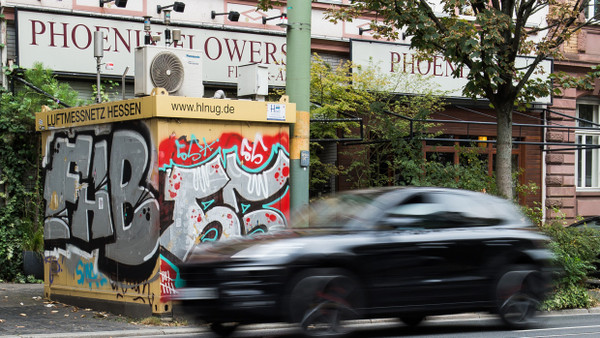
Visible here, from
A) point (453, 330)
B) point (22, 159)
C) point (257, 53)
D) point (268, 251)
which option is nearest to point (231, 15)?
point (257, 53)

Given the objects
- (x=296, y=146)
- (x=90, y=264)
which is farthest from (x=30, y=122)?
(x=296, y=146)

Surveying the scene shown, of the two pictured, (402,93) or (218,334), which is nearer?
(218,334)

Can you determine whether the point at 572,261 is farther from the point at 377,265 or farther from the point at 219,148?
the point at 377,265

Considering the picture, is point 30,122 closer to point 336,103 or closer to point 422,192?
point 336,103

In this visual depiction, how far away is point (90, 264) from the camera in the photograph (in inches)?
478

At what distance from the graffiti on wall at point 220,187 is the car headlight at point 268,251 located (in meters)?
3.37

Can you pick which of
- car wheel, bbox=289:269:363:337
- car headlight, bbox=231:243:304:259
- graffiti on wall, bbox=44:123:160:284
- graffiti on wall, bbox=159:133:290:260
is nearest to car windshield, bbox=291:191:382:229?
car wheel, bbox=289:269:363:337

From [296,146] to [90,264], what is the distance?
3715 mm

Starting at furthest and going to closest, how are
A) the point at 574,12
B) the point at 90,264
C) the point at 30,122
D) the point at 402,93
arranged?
the point at 402,93 → the point at 30,122 → the point at 574,12 → the point at 90,264

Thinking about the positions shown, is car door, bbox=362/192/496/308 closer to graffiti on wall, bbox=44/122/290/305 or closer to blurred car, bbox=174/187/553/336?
Result: blurred car, bbox=174/187/553/336

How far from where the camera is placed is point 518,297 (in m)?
9.13

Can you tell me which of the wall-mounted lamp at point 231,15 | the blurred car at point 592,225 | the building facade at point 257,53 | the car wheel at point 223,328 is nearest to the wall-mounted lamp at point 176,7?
the building facade at point 257,53

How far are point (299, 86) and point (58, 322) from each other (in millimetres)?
5000

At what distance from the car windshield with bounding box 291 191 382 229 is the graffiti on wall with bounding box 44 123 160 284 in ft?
8.90
